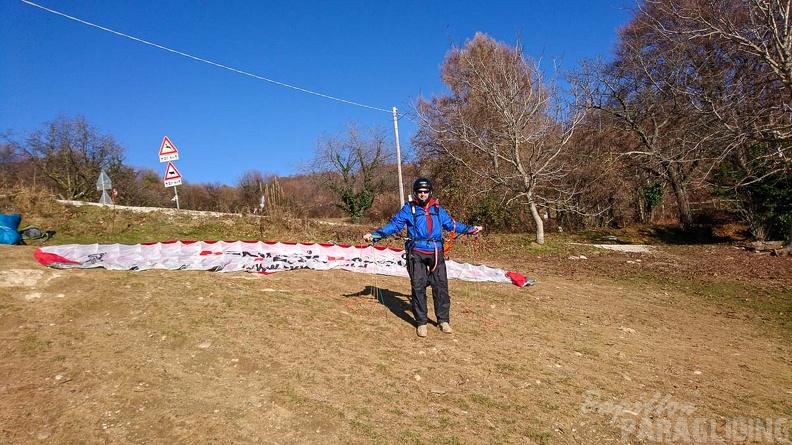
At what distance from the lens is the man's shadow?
6183 millimetres

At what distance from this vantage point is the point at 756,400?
13.7ft

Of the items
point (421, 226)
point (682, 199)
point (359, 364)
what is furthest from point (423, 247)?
point (682, 199)

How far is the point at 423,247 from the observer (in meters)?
5.34

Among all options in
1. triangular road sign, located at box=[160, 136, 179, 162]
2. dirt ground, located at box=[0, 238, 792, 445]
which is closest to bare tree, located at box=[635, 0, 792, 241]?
dirt ground, located at box=[0, 238, 792, 445]

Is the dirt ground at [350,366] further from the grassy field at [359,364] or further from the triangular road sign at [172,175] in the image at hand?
the triangular road sign at [172,175]

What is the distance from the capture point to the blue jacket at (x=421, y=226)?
5.35 m

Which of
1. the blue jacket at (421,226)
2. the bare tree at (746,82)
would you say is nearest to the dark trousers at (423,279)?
the blue jacket at (421,226)

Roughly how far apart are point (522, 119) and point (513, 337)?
11169mm

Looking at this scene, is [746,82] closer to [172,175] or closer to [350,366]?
[350,366]

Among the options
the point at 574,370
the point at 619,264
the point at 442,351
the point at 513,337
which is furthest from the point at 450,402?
the point at 619,264

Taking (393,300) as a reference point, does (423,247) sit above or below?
above

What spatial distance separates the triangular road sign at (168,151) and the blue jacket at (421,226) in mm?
9903

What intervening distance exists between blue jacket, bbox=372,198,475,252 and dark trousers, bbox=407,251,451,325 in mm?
116

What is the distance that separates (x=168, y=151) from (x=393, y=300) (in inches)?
375
